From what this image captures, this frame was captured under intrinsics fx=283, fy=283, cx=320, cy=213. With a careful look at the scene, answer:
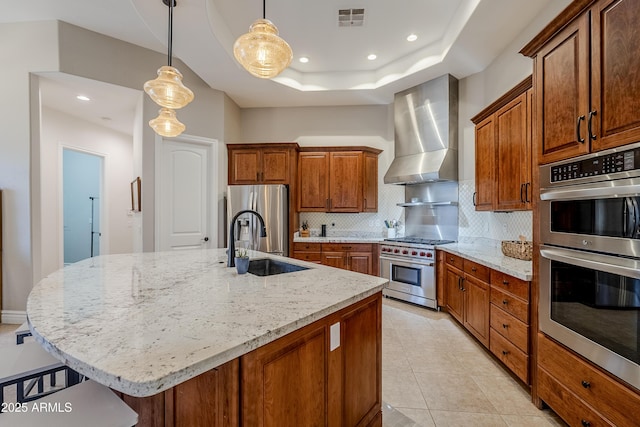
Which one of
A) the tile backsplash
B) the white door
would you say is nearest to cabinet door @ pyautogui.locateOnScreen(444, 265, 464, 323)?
the tile backsplash

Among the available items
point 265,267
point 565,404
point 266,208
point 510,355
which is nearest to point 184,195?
point 266,208

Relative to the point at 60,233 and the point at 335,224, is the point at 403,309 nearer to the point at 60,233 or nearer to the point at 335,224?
the point at 335,224

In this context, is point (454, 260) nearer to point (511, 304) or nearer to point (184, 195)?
point (511, 304)

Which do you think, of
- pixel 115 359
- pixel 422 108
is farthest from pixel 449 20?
pixel 115 359

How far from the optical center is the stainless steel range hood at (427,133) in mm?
3824

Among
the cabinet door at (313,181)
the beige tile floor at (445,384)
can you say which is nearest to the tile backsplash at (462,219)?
the cabinet door at (313,181)

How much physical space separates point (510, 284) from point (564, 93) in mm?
Result: 1347

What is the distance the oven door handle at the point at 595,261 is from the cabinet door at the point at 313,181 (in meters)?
3.18

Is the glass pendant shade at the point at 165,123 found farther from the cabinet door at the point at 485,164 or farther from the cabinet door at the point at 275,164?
the cabinet door at the point at 485,164

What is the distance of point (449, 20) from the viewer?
313 cm

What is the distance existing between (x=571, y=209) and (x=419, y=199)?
278 centimetres

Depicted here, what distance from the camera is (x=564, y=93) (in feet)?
5.37

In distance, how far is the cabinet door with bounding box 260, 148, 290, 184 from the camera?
448 cm

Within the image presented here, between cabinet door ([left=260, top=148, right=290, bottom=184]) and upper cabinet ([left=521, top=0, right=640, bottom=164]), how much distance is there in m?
3.28
